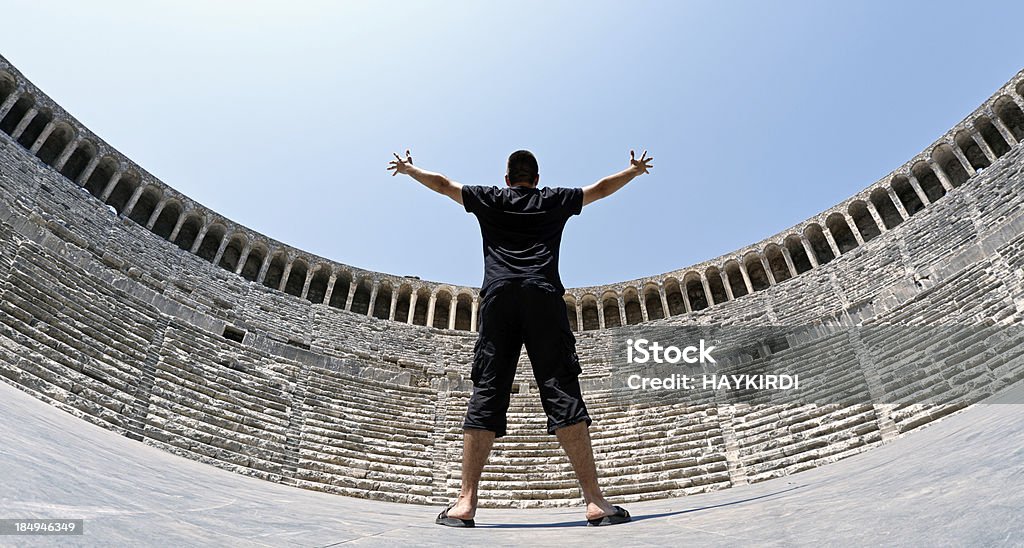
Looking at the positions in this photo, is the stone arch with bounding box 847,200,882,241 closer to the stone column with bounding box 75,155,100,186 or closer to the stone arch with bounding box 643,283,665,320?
the stone arch with bounding box 643,283,665,320

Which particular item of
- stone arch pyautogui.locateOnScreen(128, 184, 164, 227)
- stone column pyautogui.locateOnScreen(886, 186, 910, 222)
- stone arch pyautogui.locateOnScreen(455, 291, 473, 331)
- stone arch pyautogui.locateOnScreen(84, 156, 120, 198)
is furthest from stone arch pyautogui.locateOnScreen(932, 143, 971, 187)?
stone arch pyautogui.locateOnScreen(84, 156, 120, 198)

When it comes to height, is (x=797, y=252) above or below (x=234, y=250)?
above

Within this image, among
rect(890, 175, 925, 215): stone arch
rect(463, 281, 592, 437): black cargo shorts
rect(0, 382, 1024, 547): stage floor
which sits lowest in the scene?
rect(0, 382, 1024, 547): stage floor

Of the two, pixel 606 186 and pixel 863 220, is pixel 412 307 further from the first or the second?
pixel 606 186

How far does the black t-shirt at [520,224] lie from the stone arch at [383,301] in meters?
21.6

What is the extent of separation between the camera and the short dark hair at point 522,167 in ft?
13.2

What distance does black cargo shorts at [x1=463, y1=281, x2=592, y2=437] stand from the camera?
3238 mm

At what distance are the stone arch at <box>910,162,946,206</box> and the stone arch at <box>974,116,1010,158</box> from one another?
183 cm

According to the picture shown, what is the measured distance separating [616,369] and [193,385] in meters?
13.8

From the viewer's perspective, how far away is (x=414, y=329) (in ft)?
76.6

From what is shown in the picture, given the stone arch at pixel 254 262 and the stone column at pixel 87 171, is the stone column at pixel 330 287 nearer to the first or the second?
the stone arch at pixel 254 262

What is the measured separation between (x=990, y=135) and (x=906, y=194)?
311cm

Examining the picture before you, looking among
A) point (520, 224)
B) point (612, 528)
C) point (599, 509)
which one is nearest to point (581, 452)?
point (599, 509)

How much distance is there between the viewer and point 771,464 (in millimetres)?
11484
